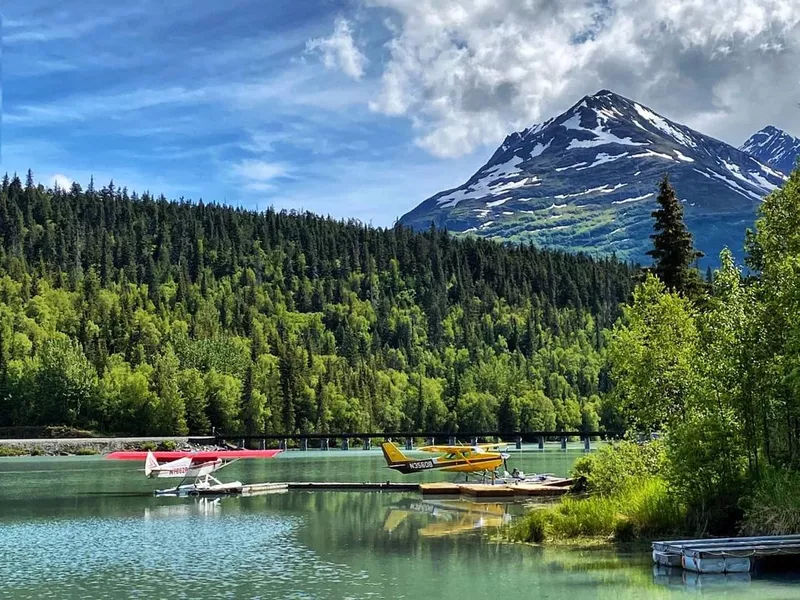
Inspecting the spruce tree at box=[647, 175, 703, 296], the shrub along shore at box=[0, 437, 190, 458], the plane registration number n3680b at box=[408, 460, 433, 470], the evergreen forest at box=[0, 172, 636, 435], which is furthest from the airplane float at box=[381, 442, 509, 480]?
the evergreen forest at box=[0, 172, 636, 435]

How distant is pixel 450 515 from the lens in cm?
4206

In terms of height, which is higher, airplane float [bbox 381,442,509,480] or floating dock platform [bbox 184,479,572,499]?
airplane float [bbox 381,442,509,480]

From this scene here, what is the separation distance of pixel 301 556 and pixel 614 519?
1061cm

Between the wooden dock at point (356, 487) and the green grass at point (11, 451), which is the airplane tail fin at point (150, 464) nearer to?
the wooden dock at point (356, 487)

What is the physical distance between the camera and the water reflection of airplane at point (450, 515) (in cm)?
3666

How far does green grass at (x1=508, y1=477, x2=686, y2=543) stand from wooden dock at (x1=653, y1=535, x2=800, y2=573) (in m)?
5.30

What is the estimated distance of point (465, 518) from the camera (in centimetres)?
4041

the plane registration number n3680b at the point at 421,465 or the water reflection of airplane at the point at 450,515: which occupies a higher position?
the plane registration number n3680b at the point at 421,465

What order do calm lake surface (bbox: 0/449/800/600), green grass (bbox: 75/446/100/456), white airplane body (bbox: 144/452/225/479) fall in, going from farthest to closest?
green grass (bbox: 75/446/100/456)
white airplane body (bbox: 144/452/225/479)
calm lake surface (bbox: 0/449/800/600)

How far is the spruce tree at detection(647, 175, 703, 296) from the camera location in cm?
4453

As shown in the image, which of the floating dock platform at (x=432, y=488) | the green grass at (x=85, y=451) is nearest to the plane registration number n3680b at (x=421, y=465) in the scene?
the floating dock platform at (x=432, y=488)

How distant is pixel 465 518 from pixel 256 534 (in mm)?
9472

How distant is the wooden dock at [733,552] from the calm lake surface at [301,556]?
380 mm

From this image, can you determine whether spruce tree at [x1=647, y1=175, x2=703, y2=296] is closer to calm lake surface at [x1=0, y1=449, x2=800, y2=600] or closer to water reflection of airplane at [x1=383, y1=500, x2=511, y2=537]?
calm lake surface at [x1=0, y1=449, x2=800, y2=600]
